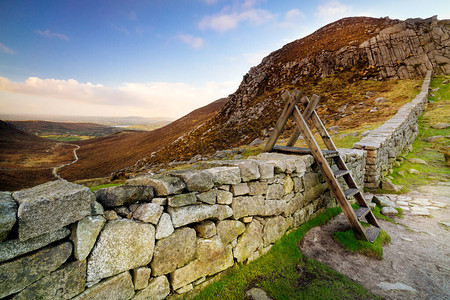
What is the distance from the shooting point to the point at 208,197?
323 centimetres

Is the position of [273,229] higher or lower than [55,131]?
higher

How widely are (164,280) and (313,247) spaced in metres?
3.25

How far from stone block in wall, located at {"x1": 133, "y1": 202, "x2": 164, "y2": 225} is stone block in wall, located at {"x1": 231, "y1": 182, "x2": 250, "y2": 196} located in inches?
54.5

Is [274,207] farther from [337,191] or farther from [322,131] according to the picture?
[322,131]

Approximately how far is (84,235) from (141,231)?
0.61 m

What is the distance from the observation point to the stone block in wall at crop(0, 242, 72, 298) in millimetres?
Answer: 1744

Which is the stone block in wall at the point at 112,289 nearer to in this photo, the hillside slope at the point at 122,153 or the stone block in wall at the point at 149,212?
the stone block in wall at the point at 149,212

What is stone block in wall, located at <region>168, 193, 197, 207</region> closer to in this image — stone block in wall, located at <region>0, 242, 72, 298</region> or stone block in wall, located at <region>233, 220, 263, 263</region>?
stone block in wall, located at <region>0, 242, 72, 298</region>

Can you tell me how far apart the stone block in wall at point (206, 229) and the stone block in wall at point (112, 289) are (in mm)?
1102

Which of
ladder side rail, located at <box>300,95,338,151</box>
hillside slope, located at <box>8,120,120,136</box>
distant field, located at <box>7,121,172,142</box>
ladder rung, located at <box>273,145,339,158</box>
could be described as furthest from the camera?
hillside slope, located at <box>8,120,120,136</box>

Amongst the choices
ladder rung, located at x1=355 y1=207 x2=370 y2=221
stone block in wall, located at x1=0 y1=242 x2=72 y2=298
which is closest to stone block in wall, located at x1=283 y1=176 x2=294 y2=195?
ladder rung, located at x1=355 y1=207 x2=370 y2=221

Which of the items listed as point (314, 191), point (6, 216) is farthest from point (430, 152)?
point (6, 216)

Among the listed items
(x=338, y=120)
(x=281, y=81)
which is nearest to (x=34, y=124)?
(x=281, y=81)

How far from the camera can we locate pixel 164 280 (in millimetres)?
2773
